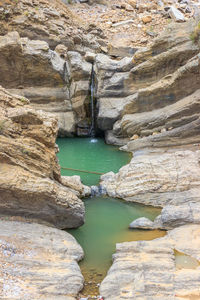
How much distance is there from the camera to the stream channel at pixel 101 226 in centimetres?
881

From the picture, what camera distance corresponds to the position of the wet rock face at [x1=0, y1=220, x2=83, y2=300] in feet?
21.8

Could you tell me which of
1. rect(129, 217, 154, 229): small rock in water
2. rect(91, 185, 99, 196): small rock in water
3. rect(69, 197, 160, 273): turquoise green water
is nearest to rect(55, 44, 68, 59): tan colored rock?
rect(91, 185, 99, 196): small rock in water

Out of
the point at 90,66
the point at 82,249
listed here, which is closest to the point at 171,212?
the point at 82,249

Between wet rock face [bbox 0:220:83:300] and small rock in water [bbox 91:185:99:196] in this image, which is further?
small rock in water [bbox 91:185:99:196]

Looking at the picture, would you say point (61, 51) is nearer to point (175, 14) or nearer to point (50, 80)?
point (50, 80)

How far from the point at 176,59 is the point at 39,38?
11787mm

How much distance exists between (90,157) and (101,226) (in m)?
9.54

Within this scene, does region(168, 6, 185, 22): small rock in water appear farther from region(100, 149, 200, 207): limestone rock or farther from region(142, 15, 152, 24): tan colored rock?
region(100, 149, 200, 207): limestone rock

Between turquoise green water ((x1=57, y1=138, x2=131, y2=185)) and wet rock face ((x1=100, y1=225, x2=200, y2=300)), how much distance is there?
24.0 feet

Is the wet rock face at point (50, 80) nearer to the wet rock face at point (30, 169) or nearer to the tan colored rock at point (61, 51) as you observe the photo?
the tan colored rock at point (61, 51)

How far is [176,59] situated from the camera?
844 inches

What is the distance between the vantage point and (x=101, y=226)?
11.4 meters

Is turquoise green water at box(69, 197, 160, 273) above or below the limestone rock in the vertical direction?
below

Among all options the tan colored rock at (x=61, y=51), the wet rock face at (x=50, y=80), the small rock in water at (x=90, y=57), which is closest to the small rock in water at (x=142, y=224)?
the wet rock face at (x=50, y=80)
